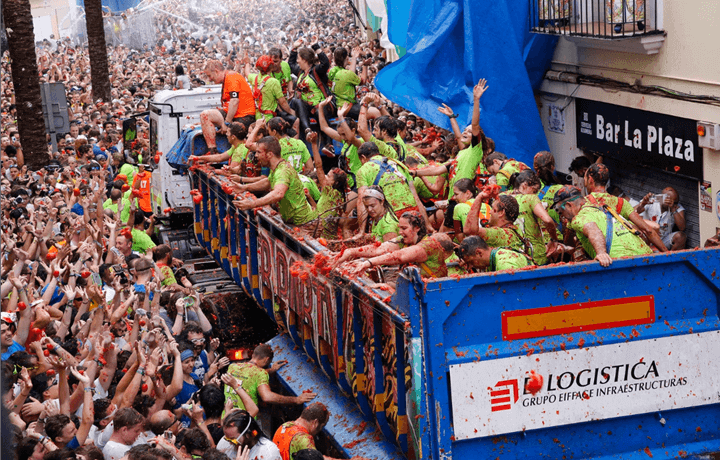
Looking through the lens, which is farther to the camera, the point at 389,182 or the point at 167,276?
the point at 167,276

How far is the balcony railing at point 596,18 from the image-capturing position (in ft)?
34.3

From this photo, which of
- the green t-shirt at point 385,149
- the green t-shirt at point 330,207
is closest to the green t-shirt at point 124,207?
the green t-shirt at point 330,207

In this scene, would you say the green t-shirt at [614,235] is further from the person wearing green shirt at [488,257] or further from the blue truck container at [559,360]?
the blue truck container at [559,360]

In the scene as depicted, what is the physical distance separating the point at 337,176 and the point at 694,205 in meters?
4.43

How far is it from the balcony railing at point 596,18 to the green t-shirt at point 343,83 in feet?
8.57

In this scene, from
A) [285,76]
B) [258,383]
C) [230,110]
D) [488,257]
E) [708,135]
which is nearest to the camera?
[488,257]

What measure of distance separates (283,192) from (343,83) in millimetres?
3872

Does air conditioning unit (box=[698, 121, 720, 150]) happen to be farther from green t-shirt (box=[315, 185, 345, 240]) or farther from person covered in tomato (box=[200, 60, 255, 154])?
person covered in tomato (box=[200, 60, 255, 154])

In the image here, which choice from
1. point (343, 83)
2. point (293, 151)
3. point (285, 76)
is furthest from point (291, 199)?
point (285, 76)

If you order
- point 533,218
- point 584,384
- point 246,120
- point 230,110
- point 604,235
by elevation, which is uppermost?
point 230,110

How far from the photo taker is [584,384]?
5172 millimetres

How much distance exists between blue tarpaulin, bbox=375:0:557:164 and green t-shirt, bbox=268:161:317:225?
4395mm

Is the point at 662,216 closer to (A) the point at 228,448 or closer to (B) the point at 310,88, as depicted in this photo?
(B) the point at 310,88

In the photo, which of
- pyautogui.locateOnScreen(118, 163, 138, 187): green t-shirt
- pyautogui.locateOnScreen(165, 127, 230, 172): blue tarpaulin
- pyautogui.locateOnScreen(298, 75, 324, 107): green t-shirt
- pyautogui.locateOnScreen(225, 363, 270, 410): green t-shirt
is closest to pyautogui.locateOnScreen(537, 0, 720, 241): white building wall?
pyautogui.locateOnScreen(298, 75, 324, 107): green t-shirt
